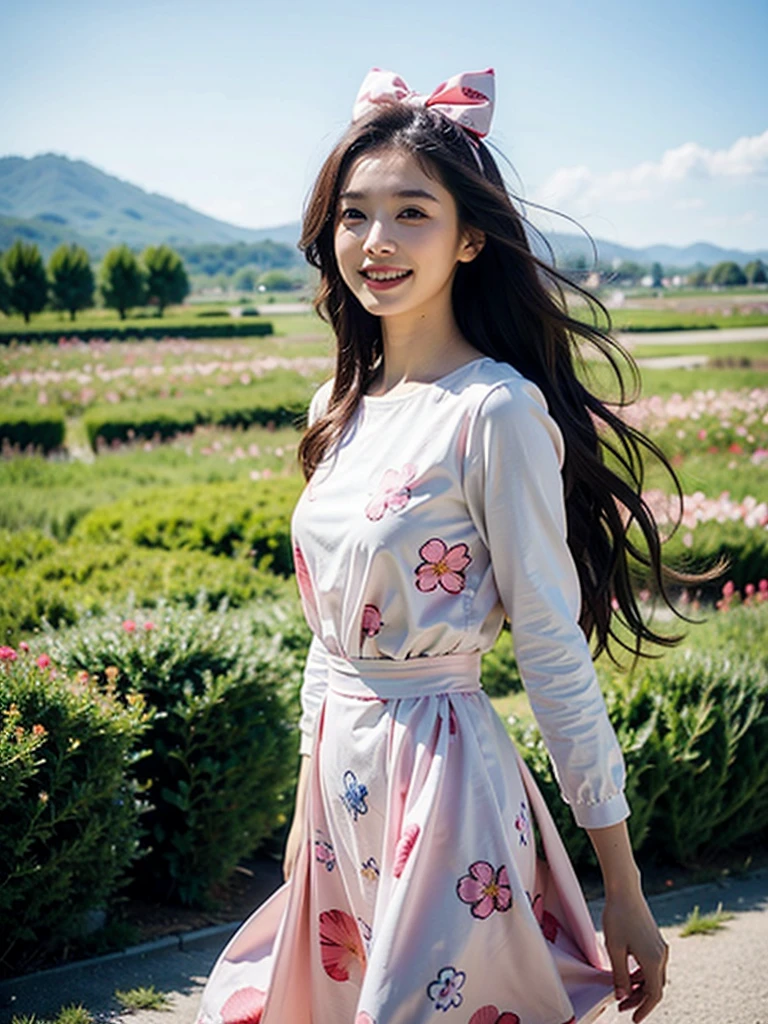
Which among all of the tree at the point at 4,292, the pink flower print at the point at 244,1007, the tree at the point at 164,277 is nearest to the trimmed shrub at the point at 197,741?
the pink flower print at the point at 244,1007

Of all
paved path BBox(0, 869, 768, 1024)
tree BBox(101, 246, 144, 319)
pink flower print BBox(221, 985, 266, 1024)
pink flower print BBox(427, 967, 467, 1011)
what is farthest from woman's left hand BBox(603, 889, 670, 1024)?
tree BBox(101, 246, 144, 319)

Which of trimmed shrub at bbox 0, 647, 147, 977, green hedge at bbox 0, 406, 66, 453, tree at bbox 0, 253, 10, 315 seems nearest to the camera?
trimmed shrub at bbox 0, 647, 147, 977

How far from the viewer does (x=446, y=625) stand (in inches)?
63.8

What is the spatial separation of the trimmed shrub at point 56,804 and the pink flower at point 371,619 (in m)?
1.09

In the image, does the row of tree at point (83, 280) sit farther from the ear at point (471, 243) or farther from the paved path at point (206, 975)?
the ear at point (471, 243)

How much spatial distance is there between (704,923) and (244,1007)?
1.86 m

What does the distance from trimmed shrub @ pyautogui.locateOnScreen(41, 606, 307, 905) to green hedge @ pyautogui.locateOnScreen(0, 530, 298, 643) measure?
1.05 metres

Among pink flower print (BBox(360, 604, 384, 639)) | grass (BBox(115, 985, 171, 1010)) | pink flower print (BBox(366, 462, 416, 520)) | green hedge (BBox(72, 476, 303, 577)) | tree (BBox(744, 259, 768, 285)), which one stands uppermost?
tree (BBox(744, 259, 768, 285))

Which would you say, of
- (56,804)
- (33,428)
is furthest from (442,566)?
(33,428)

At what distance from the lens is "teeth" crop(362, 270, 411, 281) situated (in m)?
1.75

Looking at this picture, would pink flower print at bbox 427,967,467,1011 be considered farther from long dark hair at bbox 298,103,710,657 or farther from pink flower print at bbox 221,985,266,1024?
long dark hair at bbox 298,103,710,657

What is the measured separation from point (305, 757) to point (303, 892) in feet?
0.81

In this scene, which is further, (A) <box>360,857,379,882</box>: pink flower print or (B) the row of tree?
(B) the row of tree

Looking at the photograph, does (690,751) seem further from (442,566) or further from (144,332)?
(144,332)
